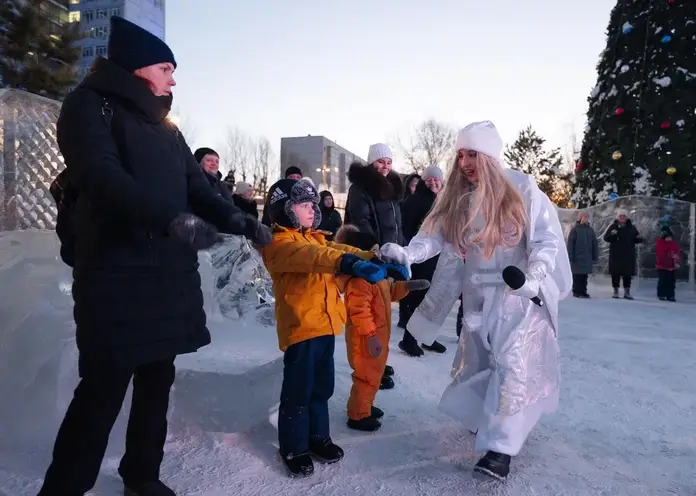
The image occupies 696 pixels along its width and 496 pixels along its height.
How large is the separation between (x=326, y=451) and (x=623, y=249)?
8602 millimetres

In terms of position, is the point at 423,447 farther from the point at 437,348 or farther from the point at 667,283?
the point at 667,283

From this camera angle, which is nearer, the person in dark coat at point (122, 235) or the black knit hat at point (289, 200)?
the person in dark coat at point (122, 235)

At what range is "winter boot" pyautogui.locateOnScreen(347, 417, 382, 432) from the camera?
3.04m

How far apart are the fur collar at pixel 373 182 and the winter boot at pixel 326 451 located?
7.44ft

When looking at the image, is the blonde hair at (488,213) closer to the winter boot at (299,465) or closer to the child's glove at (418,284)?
the child's glove at (418,284)

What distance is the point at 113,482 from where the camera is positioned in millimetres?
2352

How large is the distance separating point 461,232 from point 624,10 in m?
11.5

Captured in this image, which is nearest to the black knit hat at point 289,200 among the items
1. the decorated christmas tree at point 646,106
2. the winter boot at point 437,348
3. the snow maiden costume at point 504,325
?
the snow maiden costume at point 504,325

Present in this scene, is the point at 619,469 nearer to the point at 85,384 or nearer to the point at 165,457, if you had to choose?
the point at 165,457

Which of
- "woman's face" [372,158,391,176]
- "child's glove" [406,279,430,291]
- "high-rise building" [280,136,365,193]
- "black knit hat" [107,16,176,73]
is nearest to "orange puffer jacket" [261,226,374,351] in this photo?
"child's glove" [406,279,430,291]

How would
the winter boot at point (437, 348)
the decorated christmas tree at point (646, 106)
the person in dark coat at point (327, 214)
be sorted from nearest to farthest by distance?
the winter boot at point (437, 348)
the person in dark coat at point (327, 214)
the decorated christmas tree at point (646, 106)

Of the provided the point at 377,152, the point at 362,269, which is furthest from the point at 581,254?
the point at 362,269

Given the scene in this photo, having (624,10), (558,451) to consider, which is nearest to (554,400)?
(558,451)

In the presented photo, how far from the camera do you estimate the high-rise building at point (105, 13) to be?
1509 inches
